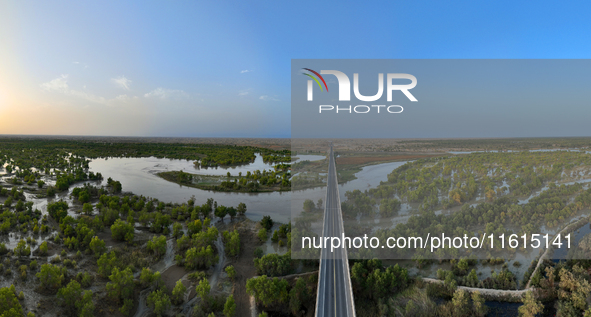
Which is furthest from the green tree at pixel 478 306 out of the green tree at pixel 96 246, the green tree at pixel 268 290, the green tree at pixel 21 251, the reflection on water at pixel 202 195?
the green tree at pixel 21 251

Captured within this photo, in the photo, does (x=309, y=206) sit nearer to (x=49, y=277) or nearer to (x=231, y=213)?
(x=231, y=213)

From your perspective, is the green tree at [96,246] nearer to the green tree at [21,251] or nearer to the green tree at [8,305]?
the green tree at [21,251]

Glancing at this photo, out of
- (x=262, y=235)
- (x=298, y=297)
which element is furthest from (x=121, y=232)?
(x=298, y=297)

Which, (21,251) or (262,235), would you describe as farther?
(262,235)

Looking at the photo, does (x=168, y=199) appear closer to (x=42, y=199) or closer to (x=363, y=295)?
(x=42, y=199)

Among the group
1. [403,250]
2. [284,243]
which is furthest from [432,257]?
[284,243]

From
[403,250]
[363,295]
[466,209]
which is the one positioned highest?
[466,209]

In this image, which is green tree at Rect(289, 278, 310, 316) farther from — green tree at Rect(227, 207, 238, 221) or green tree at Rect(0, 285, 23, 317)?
green tree at Rect(227, 207, 238, 221)

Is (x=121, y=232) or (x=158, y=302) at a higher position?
(x=121, y=232)

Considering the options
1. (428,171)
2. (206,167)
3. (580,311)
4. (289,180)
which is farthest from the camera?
(206,167)
